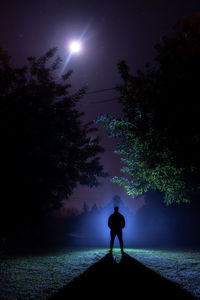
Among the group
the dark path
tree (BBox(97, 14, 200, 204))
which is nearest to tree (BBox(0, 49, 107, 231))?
tree (BBox(97, 14, 200, 204))

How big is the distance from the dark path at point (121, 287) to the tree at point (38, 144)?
6.75 m

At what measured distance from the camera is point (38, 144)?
11305 mm

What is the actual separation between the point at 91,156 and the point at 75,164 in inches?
65.4

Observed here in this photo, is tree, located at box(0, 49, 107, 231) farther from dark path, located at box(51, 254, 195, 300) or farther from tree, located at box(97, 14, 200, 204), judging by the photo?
dark path, located at box(51, 254, 195, 300)

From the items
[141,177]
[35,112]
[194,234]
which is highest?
[35,112]

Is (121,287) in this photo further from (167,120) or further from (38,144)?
(38,144)

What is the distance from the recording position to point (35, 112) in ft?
37.7

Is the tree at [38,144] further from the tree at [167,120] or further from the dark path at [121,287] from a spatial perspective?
the dark path at [121,287]

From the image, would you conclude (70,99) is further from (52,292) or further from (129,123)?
(52,292)

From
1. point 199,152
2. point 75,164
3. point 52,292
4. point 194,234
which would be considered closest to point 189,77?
point 199,152

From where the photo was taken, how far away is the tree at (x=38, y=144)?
9812mm

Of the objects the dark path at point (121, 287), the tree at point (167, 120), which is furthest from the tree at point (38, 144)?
the dark path at point (121, 287)

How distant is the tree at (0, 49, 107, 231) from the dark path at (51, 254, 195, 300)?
22.1 ft

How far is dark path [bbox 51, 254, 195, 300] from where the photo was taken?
3.10 m
